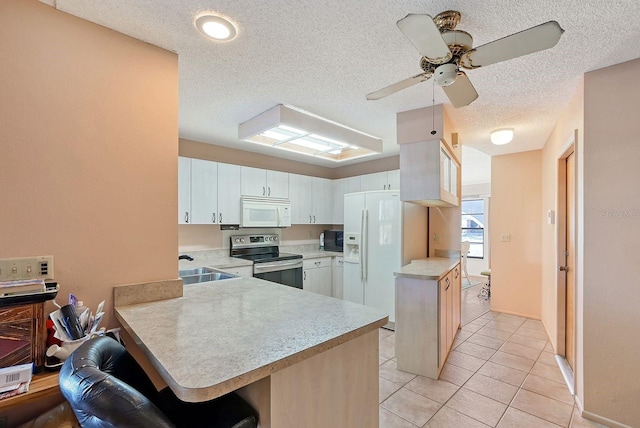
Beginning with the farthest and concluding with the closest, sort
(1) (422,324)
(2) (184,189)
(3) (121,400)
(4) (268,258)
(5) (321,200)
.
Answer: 1. (5) (321,200)
2. (4) (268,258)
3. (2) (184,189)
4. (1) (422,324)
5. (3) (121,400)

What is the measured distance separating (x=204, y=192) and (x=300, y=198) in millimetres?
1600

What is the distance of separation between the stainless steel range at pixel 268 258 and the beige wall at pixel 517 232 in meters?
3.02

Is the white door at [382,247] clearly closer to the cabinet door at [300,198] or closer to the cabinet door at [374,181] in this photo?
the cabinet door at [374,181]

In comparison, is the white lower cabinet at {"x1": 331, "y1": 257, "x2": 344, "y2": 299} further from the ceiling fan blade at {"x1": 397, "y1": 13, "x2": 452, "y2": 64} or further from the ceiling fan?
the ceiling fan blade at {"x1": 397, "y1": 13, "x2": 452, "y2": 64}

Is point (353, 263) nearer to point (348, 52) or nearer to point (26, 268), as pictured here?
point (348, 52)

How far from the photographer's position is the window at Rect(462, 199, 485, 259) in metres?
7.48

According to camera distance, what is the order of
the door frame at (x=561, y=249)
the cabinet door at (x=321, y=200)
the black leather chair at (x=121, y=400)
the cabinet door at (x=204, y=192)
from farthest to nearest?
the cabinet door at (x=321, y=200) → the cabinet door at (x=204, y=192) → the door frame at (x=561, y=249) → the black leather chair at (x=121, y=400)

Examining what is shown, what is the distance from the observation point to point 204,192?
365 centimetres

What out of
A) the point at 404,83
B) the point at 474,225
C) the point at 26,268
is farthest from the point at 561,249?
the point at 474,225

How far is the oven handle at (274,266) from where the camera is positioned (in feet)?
12.0

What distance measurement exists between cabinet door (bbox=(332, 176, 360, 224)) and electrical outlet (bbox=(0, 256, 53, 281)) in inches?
163

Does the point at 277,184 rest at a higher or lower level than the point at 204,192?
higher

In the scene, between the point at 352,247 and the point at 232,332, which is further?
the point at 352,247

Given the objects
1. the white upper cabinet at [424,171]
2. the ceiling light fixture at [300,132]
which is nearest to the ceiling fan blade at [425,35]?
the white upper cabinet at [424,171]
